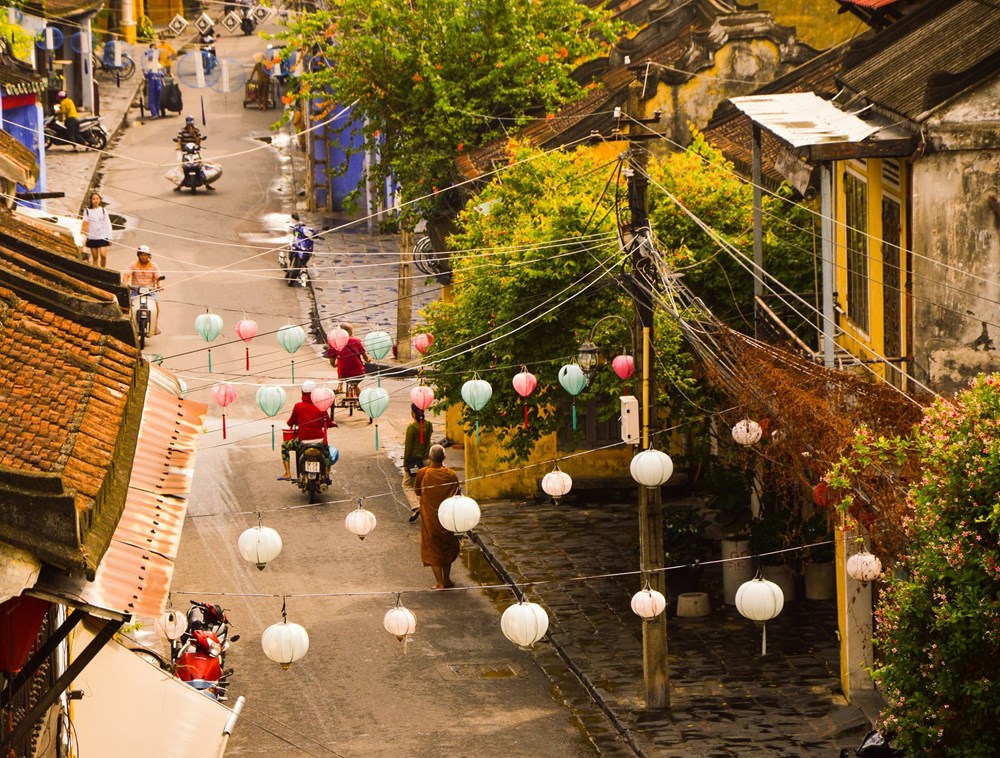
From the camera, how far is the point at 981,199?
14.7 meters

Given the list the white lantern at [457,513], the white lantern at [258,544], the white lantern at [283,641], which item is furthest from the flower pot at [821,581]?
the white lantern at [283,641]

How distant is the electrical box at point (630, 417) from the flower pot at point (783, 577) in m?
3.64

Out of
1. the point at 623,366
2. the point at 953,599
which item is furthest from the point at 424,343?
the point at 953,599

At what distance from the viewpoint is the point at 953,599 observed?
11469mm

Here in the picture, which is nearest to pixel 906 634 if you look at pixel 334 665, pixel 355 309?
pixel 334 665

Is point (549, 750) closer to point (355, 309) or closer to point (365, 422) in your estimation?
point (365, 422)

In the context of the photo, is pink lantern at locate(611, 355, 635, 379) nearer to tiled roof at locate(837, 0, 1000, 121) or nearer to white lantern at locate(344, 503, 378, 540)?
white lantern at locate(344, 503, 378, 540)

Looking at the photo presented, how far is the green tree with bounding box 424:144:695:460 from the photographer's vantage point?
1998cm

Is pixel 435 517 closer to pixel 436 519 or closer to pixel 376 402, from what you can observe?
pixel 436 519

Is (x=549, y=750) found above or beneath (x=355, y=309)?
beneath

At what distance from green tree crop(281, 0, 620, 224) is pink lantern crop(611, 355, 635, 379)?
31.9 feet

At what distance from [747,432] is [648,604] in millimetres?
2271

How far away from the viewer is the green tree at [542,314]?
19984mm

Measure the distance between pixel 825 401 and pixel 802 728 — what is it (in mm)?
3438
